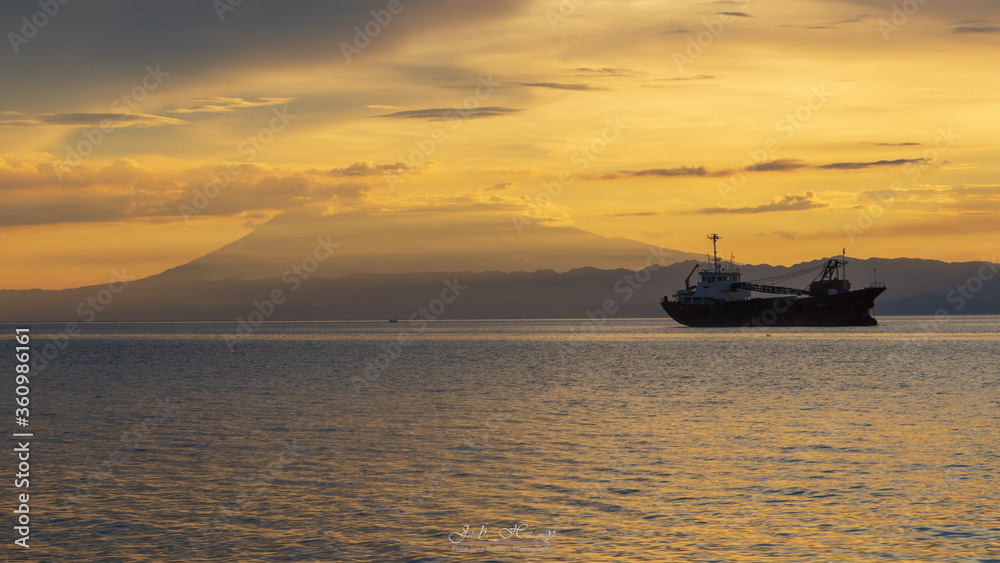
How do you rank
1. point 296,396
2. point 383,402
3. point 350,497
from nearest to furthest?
point 350,497 < point 383,402 < point 296,396

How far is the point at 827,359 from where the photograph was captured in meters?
98.0

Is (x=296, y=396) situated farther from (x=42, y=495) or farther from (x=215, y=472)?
(x=42, y=495)

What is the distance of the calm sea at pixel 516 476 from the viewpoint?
763 inches

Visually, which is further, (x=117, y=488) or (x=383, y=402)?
(x=383, y=402)

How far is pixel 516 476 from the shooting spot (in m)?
27.2

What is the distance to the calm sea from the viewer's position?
19391 millimetres

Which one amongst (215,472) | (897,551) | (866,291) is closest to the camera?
(897,551)

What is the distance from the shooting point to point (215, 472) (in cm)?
2822

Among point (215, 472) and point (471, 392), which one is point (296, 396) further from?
point (215, 472)

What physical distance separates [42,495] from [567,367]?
6738 cm

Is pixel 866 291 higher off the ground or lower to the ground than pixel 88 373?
higher

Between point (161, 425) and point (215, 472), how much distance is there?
1464 cm

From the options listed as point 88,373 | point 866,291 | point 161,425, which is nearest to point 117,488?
point 161,425

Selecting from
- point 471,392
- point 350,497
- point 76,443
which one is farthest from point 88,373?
point 350,497
